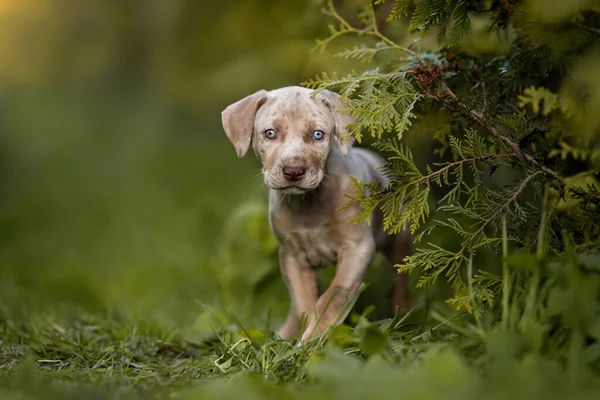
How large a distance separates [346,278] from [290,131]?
832mm

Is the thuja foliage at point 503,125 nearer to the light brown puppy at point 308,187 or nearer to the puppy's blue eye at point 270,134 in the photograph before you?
the light brown puppy at point 308,187

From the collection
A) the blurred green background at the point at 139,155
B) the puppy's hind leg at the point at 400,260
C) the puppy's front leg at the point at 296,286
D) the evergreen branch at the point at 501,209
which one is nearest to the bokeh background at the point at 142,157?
the blurred green background at the point at 139,155

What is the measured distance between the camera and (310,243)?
400 cm

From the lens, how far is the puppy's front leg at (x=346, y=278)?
148 inches

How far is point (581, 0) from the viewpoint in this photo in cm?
265

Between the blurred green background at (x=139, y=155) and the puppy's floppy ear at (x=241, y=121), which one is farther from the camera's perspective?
the blurred green background at (x=139, y=155)

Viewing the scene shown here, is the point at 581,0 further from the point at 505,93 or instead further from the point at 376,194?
the point at 376,194

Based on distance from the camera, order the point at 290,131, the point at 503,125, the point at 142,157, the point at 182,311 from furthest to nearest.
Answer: the point at 142,157, the point at 182,311, the point at 290,131, the point at 503,125

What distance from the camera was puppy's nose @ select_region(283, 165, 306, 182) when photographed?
3.45 metres

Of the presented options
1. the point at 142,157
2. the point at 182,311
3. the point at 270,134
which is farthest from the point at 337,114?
the point at 142,157

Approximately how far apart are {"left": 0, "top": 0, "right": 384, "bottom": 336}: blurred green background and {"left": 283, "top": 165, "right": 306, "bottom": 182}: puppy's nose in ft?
1.59

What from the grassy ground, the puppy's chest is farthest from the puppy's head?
the grassy ground

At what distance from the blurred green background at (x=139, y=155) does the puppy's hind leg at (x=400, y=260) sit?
98 centimetres

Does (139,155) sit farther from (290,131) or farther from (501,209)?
(501,209)
